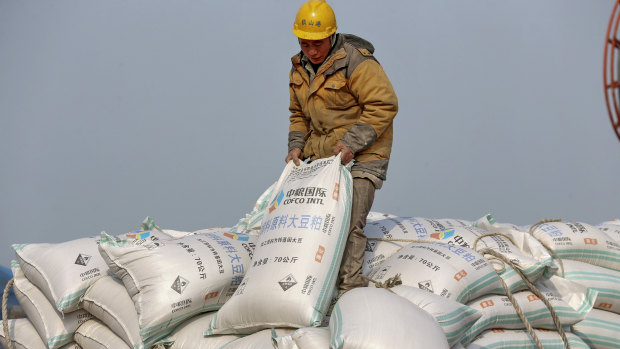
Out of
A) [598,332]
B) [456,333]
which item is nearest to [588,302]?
[598,332]

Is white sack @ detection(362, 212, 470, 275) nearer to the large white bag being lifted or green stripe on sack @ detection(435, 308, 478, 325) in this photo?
the large white bag being lifted

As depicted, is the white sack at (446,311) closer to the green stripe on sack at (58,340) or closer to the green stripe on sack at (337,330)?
the green stripe on sack at (337,330)

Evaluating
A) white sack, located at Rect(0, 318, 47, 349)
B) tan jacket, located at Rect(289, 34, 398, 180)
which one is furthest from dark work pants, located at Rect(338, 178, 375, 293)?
white sack, located at Rect(0, 318, 47, 349)

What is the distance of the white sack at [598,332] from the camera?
3.17m

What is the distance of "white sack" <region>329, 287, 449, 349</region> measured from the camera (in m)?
1.94

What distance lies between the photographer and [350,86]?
2.76 m

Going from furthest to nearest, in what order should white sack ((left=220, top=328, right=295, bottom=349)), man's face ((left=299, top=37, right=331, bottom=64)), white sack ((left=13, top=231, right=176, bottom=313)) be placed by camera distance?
white sack ((left=13, top=231, right=176, bottom=313)), man's face ((left=299, top=37, right=331, bottom=64)), white sack ((left=220, top=328, right=295, bottom=349))

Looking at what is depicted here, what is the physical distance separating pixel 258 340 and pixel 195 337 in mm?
401

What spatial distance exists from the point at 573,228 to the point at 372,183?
4.19 feet

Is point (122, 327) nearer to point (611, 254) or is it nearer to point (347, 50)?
point (347, 50)

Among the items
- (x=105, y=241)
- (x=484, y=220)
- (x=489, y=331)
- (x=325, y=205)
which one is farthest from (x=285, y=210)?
(x=484, y=220)

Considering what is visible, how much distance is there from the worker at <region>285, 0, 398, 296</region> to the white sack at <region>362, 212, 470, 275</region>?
0.28 m

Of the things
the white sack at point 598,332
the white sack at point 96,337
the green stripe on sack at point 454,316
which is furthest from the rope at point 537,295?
the white sack at point 96,337

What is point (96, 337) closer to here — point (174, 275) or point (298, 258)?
point (174, 275)
